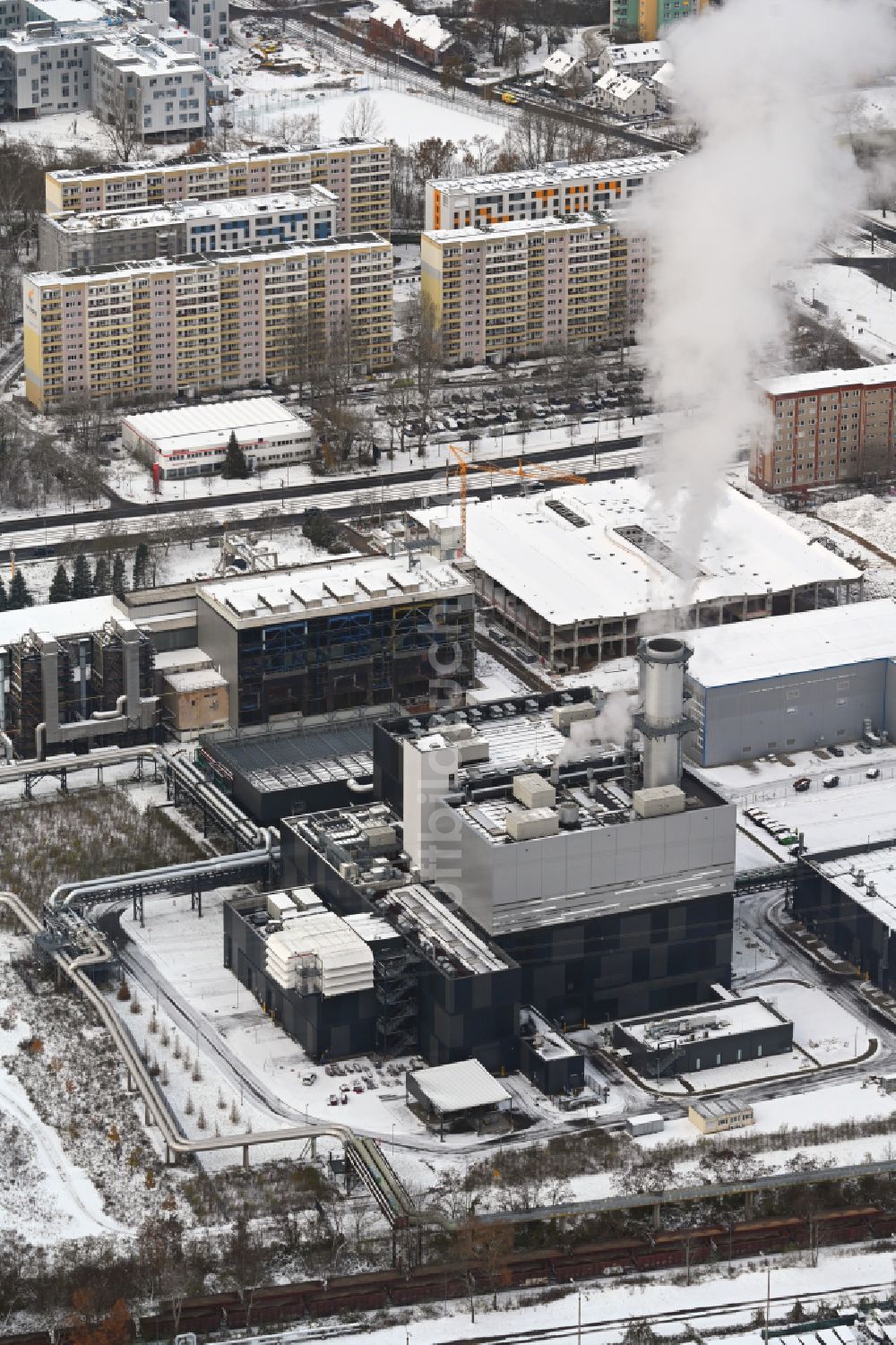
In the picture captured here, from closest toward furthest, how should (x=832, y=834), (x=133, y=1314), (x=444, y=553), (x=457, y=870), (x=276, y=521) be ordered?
(x=133, y=1314) → (x=457, y=870) → (x=832, y=834) → (x=444, y=553) → (x=276, y=521)

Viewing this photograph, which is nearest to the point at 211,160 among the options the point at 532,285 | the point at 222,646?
the point at 532,285

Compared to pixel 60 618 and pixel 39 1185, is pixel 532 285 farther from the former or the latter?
pixel 39 1185

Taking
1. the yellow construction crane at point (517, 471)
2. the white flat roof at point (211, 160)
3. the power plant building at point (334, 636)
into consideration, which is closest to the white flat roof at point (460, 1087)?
the power plant building at point (334, 636)

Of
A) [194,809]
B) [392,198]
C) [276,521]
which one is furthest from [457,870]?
[392,198]

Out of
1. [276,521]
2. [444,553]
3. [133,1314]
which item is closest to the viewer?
[133,1314]

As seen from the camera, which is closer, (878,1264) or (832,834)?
(878,1264)

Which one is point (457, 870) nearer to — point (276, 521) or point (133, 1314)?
point (133, 1314)
